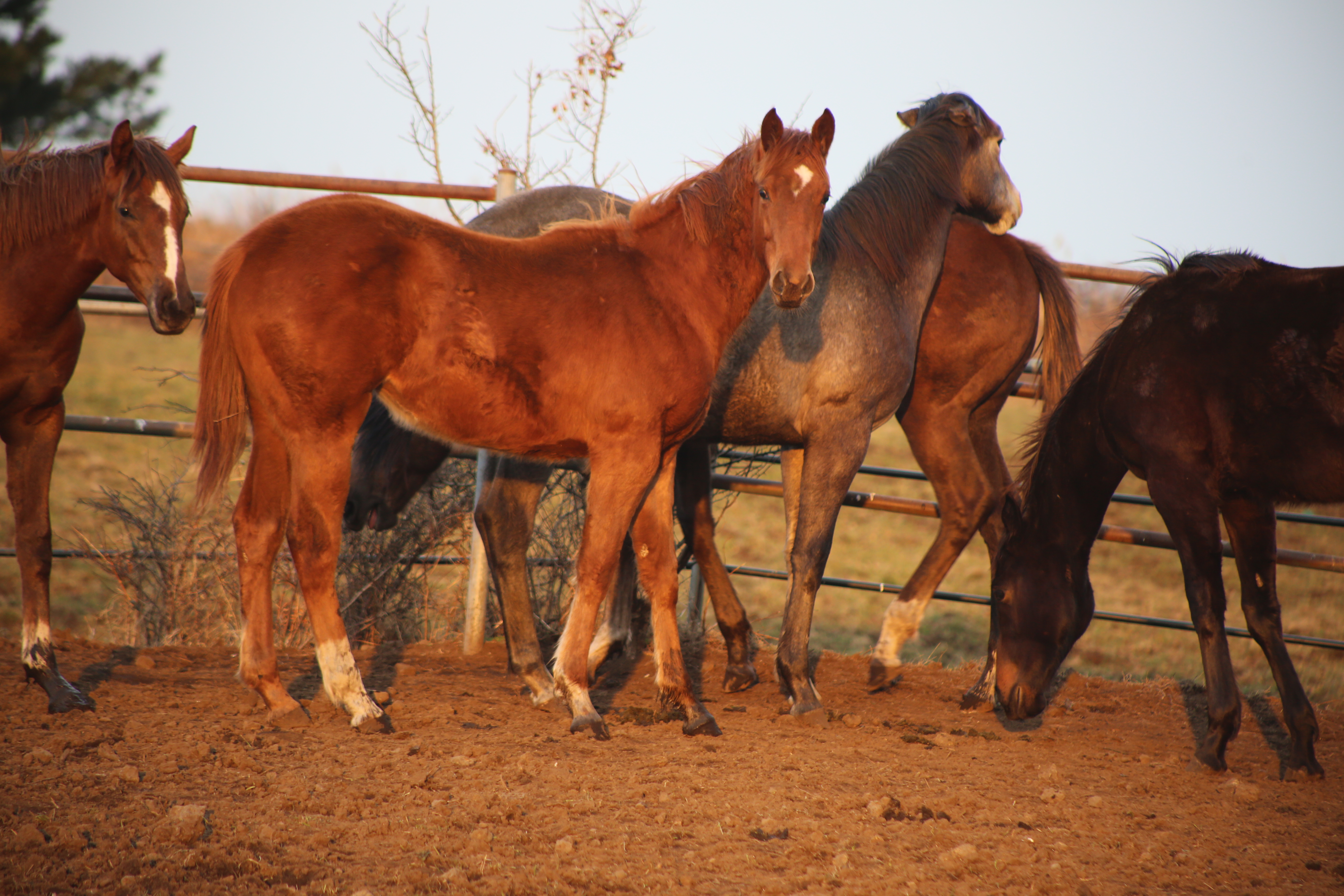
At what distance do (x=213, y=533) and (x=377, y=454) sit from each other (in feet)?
4.29

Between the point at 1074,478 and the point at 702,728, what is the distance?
1946mm

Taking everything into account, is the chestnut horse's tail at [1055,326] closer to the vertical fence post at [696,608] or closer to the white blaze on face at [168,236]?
the vertical fence post at [696,608]

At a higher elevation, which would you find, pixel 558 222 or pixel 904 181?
pixel 904 181

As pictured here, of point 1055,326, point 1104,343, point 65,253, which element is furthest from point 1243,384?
point 65,253

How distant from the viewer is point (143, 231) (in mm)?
3492

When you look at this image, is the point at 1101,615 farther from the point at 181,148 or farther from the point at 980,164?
the point at 181,148

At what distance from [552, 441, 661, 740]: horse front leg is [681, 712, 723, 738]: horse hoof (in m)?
0.32

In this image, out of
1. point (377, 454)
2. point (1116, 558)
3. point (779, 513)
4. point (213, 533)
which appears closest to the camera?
point (377, 454)

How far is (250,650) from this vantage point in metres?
3.45

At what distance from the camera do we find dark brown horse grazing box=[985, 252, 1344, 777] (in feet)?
11.2

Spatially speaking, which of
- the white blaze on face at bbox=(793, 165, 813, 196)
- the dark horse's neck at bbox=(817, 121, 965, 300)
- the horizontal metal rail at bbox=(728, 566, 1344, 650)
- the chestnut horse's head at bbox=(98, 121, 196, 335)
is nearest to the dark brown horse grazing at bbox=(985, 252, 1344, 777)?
the horizontal metal rail at bbox=(728, 566, 1344, 650)

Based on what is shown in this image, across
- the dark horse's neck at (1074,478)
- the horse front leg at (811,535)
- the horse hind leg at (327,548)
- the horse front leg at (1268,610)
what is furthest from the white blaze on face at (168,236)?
the horse front leg at (1268,610)

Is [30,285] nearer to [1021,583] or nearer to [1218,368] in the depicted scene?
[1021,583]

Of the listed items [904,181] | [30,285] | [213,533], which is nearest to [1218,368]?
[904,181]
